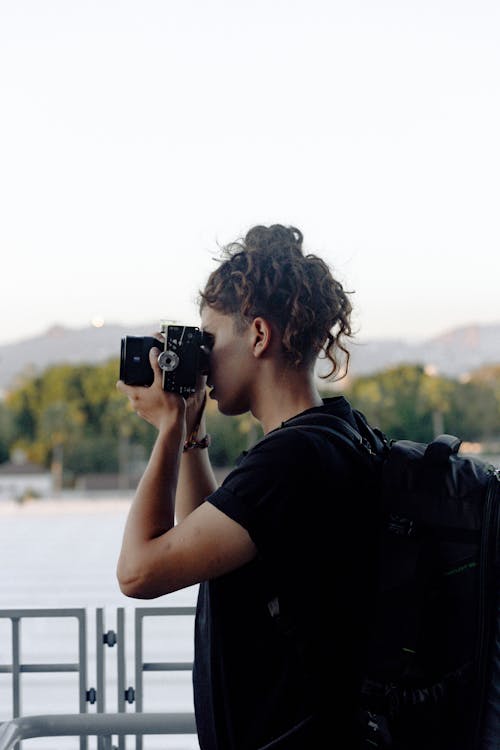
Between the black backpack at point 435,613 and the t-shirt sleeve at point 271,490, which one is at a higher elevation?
the t-shirt sleeve at point 271,490

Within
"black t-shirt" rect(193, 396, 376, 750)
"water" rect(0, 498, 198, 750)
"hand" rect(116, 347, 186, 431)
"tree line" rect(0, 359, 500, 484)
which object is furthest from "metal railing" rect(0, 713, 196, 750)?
"tree line" rect(0, 359, 500, 484)

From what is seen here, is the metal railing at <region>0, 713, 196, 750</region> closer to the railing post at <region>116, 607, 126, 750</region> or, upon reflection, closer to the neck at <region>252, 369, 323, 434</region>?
the neck at <region>252, 369, 323, 434</region>

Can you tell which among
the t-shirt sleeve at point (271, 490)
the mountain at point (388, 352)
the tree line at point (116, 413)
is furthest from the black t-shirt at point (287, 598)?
the mountain at point (388, 352)

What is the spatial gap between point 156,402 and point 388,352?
20188mm

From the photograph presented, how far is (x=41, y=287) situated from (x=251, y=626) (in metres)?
25.5

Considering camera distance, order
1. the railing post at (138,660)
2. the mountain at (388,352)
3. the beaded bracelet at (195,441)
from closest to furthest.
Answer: the beaded bracelet at (195,441) < the railing post at (138,660) < the mountain at (388,352)

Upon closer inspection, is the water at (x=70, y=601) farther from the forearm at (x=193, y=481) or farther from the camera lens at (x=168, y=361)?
the camera lens at (x=168, y=361)

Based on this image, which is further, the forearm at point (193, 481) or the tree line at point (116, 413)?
the tree line at point (116, 413)

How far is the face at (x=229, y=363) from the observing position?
0.92 meters

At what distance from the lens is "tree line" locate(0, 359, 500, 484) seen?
64.4 ft

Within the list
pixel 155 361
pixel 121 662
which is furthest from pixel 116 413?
pixel 155 361

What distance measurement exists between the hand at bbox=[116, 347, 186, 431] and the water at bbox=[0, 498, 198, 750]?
3.11ft

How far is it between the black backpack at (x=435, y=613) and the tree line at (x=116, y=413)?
16.2 m

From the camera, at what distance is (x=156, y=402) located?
0.95 m
